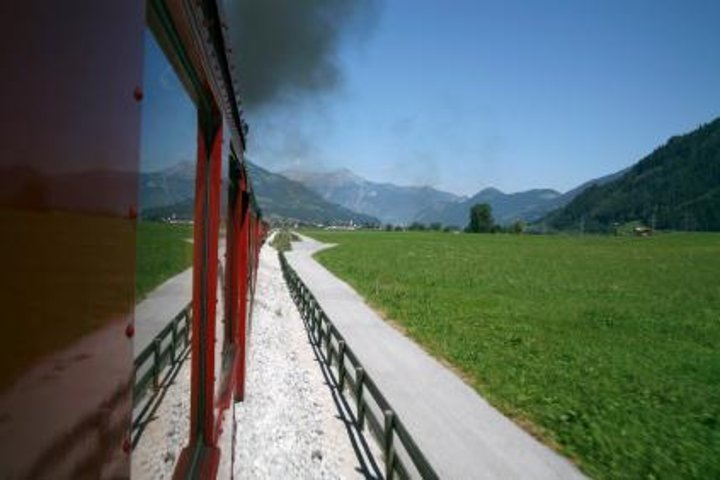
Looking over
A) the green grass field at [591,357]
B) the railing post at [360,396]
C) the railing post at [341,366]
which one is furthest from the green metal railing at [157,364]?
the railing post at [341,366]

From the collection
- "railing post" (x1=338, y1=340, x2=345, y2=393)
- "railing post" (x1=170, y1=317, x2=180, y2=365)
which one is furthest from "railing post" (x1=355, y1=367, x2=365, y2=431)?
"railing post" (x1=170, y1=317, x2=180, y2=365)

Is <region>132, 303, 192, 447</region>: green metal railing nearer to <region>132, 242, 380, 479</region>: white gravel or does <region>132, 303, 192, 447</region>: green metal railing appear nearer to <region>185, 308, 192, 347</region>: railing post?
<region>185, 308, 192, 347</region>: railing post

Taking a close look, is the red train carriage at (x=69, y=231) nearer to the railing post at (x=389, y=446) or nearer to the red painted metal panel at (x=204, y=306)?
the red painted metal panel at (x=204, y=306)

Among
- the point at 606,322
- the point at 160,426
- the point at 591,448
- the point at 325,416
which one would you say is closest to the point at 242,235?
the point at 325,416

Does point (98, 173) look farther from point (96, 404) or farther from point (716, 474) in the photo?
point (716, 474)

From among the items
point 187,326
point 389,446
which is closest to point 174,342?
point 187,326

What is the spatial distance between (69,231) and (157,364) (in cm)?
110

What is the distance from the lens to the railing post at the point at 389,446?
26.1ft

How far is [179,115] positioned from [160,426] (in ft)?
3.31

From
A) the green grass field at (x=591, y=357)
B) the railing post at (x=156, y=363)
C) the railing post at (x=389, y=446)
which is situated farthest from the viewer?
the green grass field at (x=591, y=357)

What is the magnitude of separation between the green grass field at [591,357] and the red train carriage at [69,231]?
8534mm

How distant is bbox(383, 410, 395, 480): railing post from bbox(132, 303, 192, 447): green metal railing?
17.4ft

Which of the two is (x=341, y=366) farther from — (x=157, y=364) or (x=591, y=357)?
(x=157, y=364)

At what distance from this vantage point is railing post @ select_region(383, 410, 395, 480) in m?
7.96
